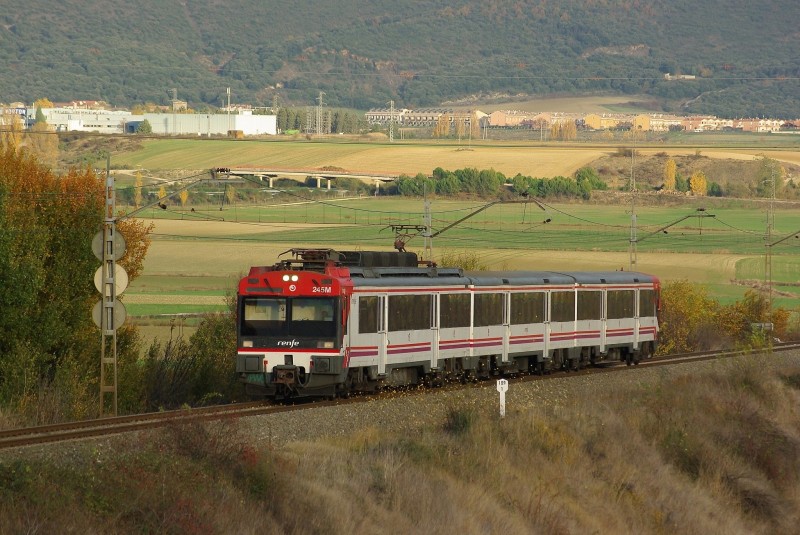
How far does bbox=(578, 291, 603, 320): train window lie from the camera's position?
130 feet

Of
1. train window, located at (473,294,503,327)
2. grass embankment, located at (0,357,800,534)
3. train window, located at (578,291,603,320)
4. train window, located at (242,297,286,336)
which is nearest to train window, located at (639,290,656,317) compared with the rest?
train window, located at (578,291,603,320)

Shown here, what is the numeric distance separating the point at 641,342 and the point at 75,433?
2467cm

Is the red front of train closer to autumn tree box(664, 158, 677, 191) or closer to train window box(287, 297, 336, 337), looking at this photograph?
train window box(287, 297, 336, 337)

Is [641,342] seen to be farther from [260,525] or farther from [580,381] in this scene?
[260,525]

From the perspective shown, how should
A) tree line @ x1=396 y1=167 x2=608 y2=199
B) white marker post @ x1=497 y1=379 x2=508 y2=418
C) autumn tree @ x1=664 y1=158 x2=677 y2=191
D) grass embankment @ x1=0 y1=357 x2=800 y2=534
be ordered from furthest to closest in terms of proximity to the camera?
autumn tree @ x1=664 y1=158 x2=677 y2=191 < tree line @ x1=396 y1=167 x2=608 y2=199 < white marker post @ x1=497 y1=379 x2=508 y2=418 < grass embankment @ x1=0 y1=357 x2=800 y2=534

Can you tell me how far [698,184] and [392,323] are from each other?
430 ft

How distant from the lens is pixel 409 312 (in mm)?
31172

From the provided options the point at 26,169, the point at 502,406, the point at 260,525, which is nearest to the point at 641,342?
the point at 502,406

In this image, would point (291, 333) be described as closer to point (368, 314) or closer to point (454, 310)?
point (368, 314)

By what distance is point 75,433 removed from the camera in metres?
23.3

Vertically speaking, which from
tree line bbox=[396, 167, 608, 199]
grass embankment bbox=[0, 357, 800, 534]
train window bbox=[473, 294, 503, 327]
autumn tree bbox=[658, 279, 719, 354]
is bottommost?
autumn tree bbox=[658, 279, 719, 354]

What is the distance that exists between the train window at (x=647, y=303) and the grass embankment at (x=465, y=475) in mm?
8574

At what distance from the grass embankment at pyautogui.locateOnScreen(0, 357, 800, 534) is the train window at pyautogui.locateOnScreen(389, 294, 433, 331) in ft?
11.1

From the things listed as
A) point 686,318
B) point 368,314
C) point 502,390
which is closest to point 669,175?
point 686,318
